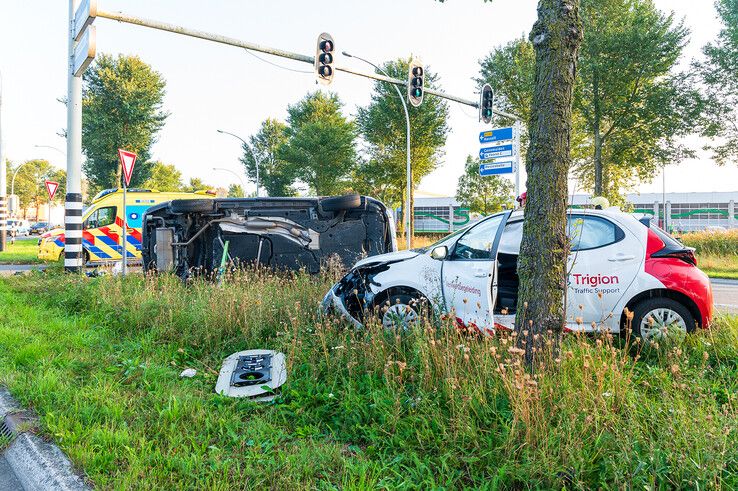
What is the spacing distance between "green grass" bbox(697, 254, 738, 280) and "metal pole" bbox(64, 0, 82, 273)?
1648cm

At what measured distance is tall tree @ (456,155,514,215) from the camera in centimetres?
3209

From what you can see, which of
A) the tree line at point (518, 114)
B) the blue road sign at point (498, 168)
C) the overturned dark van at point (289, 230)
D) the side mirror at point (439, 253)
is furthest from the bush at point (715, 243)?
the side mirror at point (439, 253)

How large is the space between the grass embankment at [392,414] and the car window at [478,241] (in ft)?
3.97

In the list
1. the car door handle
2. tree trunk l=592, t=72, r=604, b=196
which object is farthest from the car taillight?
tree trunk l=592, t=72, r=604, b=196

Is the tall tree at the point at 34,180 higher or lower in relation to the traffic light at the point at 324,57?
higher

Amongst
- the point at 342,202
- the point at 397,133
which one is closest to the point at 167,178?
the point at 397,133

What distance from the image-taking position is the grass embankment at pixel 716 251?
629 inches

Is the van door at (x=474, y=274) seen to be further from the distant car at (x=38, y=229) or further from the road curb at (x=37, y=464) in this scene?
the distant car at (x=38, y=229)

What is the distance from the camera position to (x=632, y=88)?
2120 cm

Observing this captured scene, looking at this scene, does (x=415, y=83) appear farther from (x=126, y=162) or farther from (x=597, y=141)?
(x=597, y=141)

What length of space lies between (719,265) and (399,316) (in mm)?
16479

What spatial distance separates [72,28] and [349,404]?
10.5 m

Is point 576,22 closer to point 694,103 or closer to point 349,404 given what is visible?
point 349,404

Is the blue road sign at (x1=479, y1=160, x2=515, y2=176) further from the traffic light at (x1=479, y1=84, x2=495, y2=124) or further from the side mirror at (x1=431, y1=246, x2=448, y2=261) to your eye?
the side mirror at (x1=431, y1=246, x2=448, y2=261)
